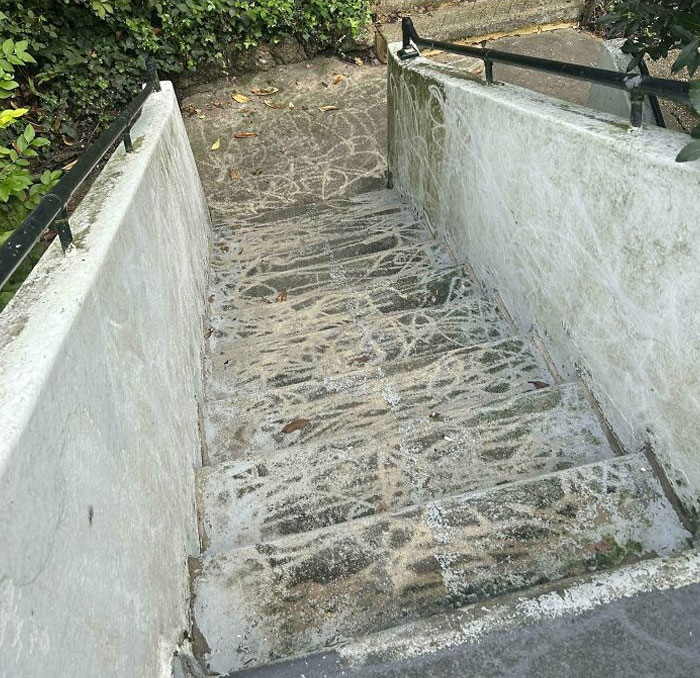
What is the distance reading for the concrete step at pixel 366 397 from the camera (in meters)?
2.51

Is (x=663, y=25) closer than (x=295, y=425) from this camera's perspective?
Yes

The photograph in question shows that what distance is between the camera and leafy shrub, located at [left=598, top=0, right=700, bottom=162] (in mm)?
1526

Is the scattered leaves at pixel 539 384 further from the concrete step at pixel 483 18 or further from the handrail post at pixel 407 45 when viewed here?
the concrete step at pixel 483 18

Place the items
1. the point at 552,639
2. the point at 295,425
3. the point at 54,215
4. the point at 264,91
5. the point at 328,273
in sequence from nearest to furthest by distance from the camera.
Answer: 1. the point at 552,639
2. the point at 54,215
3. the point at 295,425
4. the point at 328,273
5. the point at 264,91

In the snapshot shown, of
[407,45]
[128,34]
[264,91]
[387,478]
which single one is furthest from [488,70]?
[128,34]

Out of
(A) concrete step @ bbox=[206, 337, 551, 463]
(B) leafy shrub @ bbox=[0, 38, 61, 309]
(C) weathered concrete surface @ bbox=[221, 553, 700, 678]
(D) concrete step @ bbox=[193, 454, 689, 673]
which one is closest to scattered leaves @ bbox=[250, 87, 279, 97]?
(B) leafy shrub @ bbox=[0, 38, 61, 309]

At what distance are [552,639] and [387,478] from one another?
0.87m

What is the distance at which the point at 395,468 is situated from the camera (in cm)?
213

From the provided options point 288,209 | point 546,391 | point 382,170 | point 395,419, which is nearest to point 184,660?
point 395,419

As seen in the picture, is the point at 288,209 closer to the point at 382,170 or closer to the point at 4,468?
the point at 382,170

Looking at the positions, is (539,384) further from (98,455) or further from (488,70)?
(98,455)

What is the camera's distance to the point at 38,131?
574cm

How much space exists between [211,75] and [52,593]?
262 inches

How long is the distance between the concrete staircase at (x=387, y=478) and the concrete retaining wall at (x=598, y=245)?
0.15 m
